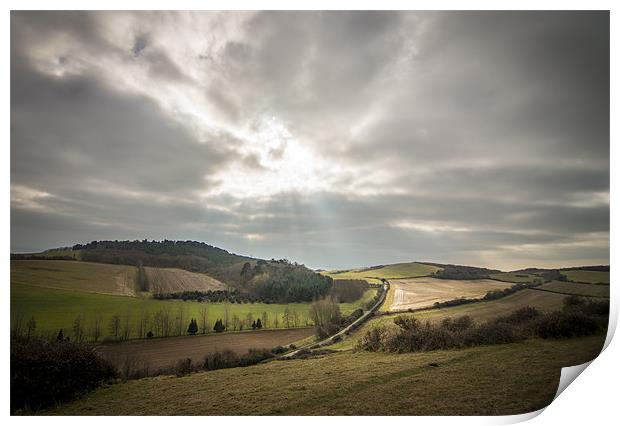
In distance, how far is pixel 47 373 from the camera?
5.62m

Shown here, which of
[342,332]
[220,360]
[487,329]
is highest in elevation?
[487,329]

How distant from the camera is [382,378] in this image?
5891 millimetres

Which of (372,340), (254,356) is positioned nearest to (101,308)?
(254,356)

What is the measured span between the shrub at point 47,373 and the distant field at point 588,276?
9706 mm

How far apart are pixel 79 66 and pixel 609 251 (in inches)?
447

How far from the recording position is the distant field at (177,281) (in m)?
7.12

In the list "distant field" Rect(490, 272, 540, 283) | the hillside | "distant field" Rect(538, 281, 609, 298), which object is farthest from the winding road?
"distant field" Rect(538, 281, 609, 298)

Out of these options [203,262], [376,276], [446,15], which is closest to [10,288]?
[203,262]

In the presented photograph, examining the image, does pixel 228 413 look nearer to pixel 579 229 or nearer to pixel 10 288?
pixel 10 288

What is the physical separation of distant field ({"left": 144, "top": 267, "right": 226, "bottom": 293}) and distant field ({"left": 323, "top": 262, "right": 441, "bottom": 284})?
2759 millimetres

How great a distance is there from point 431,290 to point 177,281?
5.98 metres

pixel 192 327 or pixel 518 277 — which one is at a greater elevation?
pixel 518 277

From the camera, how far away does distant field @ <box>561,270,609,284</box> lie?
22.9 ft
